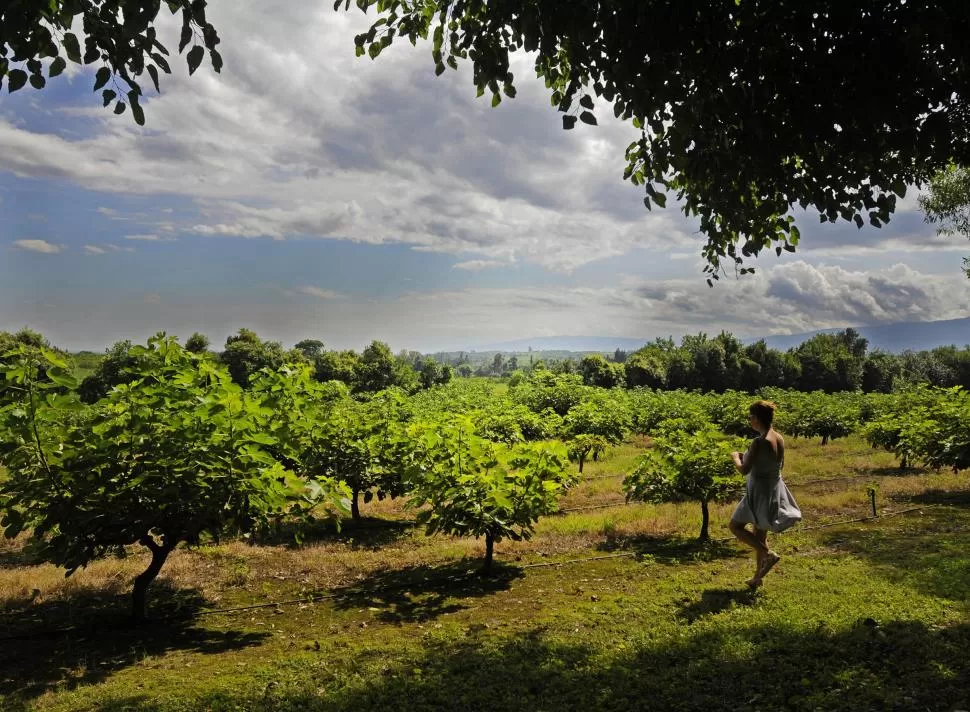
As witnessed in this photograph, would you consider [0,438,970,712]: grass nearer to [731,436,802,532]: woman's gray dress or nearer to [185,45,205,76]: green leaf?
[731,436,802,532]: woman's gray dress

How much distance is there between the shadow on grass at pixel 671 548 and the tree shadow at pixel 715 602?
6.44 feet

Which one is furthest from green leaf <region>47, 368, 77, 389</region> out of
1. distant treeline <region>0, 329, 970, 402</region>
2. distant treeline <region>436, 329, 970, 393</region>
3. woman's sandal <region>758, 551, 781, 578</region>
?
distant treeline <region>436, 329, 970, 393</region>

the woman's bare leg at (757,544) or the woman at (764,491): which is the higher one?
the woman at (764,491)

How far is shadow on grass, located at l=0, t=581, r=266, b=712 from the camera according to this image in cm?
551

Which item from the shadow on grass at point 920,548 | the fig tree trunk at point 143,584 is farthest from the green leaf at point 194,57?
the shadow on grass at point 920,548

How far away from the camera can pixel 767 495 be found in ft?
24.7

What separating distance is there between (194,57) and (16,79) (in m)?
1.38

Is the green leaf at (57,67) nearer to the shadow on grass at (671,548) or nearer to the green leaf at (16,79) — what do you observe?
the green leaf at (16,79)

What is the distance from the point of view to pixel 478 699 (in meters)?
4.81

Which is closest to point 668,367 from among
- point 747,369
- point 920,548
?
point 747,369

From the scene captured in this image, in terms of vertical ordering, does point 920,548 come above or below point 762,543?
below

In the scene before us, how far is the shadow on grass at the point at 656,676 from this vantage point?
4609mm

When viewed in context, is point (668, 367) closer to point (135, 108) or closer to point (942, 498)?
point (942, 498)

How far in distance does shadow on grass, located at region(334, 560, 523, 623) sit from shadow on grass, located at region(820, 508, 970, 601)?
→ 572 cm
